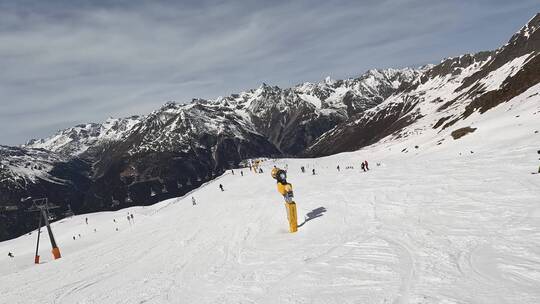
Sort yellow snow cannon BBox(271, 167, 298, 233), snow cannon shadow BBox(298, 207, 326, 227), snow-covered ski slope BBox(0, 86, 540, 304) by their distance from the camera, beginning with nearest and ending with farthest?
snow-covered ski slope BBox(0, 86, 540, 304)
yellow snow cannon BBox(271, 167, 298, 233)
snow cannon shadow BBox(298, 207, 326, 227)

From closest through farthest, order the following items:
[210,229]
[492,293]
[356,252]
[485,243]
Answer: [492,293], [485,243], [356,252], [210,229]

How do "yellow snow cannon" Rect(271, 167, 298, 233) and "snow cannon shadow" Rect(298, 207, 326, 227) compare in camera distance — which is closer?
"yellow snow cannon" Rect(271, 167, 298, 233)

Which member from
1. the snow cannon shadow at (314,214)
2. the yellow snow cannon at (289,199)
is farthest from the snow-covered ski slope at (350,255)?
the yellow snow cannon at (289,199)

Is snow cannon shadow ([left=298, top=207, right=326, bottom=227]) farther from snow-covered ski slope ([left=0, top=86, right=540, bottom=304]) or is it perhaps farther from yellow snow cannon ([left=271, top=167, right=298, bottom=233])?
yellow snow cannon ([left=271, top=167, right=298, bottom=233])

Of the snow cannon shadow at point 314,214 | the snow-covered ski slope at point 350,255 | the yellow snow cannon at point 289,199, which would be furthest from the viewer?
the snow cannon shadow at point 314,214

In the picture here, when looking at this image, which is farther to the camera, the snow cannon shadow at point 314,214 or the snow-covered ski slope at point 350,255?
the snow cannon shadow at point 314,214

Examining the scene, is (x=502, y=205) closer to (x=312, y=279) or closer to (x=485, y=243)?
(x=485, y=243)

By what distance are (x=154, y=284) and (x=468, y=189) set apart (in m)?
17.9

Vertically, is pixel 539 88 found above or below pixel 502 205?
above

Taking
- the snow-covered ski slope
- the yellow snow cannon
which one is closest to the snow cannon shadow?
the snow-covered ski slope

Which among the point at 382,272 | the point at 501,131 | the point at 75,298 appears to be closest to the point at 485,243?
the point at 382,272

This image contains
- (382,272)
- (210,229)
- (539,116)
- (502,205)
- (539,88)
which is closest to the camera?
(382,272)

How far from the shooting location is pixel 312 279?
12.8 m

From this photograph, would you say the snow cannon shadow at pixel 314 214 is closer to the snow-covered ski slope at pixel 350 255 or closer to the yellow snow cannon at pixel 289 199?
the snow-covered ski slope at pixel 350 255
